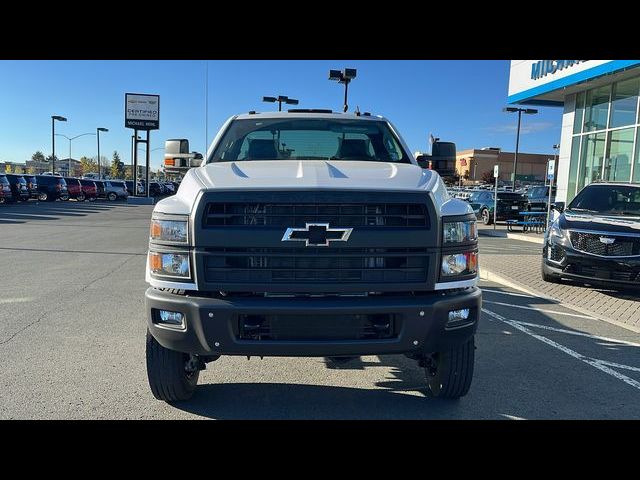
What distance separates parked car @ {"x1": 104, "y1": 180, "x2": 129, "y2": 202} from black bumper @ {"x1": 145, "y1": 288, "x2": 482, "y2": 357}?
146 ft

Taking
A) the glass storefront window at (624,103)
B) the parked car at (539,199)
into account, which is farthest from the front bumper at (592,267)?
the parked car at (539,199)

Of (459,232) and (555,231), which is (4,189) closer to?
(555,231)

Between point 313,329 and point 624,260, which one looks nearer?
point 313,329

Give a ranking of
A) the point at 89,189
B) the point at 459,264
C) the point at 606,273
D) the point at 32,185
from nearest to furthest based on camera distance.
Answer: the point at 459,264 → the point at 606,273 → the point at 32,185 → the point at 89,189

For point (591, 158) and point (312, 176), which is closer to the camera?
point (312, 176)

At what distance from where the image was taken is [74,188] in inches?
1437

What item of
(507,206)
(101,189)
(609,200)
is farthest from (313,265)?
(101,189)

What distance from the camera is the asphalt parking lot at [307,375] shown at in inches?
140

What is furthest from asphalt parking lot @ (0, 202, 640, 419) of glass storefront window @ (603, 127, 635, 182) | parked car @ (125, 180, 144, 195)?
parked car @ (125, 180, 144, 195)

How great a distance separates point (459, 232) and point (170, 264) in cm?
175
